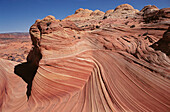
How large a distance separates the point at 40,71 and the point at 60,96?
1.41m

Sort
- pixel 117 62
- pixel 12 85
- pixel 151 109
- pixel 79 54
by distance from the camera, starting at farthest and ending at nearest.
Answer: pixel 12 85 < pixel 79 54 < pixel 117 62 < pixel 151 109

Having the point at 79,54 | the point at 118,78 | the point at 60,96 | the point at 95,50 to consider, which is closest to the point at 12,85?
the point at 60,96

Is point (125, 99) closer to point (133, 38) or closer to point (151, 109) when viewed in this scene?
A: point (151, 109)

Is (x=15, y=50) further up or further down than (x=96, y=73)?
further up

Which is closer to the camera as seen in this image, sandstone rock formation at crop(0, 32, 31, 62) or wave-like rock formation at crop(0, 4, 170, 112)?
wave-like rock formation at crop(0, 4, 170, 112)

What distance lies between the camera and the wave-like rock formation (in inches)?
103

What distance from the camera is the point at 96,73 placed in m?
3.57

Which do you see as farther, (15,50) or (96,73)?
(15,50)

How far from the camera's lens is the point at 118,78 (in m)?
3.09

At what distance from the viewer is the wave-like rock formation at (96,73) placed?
2.62 meters

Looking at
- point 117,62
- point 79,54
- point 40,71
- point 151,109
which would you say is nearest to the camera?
point 151,109

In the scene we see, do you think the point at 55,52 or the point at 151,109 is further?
the point at 55,52

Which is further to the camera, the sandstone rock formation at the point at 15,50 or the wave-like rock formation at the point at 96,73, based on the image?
the sandstone rock formation at the point at 15,50

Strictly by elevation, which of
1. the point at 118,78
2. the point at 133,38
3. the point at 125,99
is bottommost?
the point at 125,99
